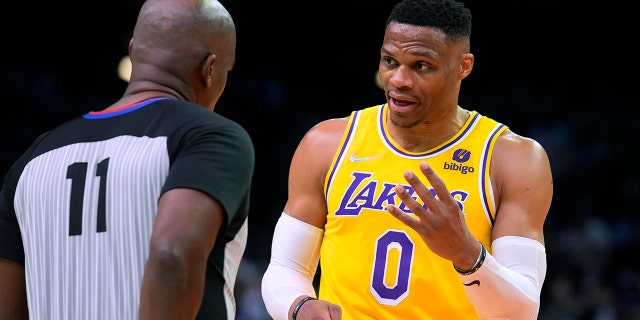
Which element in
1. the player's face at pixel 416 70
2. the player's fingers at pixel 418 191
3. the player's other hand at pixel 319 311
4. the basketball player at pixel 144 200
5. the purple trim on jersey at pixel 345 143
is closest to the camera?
the basketball player at pixel 144 200

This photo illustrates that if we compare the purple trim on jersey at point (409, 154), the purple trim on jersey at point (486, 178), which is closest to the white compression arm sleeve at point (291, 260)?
the purple trim on jersey at point (409, 154)

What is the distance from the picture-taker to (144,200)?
105 inches

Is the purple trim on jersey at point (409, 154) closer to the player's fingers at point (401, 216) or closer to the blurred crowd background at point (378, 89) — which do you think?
the player's fingers at point (401, 216)

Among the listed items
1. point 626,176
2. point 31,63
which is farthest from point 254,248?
point 626,176

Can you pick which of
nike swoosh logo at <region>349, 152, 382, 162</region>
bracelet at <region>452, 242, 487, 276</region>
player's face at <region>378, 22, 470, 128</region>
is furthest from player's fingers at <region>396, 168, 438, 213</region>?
nike swoosh logo at <region>349, 152, 382, 162</region>

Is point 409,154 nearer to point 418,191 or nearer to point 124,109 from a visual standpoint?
point 418,191

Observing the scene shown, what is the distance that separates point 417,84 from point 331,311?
3.52ft

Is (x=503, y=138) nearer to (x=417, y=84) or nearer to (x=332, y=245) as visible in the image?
(x=417, y=84)

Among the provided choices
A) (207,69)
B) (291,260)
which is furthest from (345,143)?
(207,69)

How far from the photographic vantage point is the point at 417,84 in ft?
13.2

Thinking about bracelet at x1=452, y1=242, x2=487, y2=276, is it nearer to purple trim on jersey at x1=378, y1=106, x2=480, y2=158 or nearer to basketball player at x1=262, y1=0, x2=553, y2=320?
basketball player at x1=262, y1=0, x2=553, y2=320

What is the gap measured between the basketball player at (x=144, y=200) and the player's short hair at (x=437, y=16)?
1.33 meters

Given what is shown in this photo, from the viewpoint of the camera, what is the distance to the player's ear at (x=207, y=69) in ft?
9.70

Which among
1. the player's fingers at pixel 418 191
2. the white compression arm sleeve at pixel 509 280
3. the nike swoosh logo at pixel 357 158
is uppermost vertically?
the player's fingers at pixel 418 191
